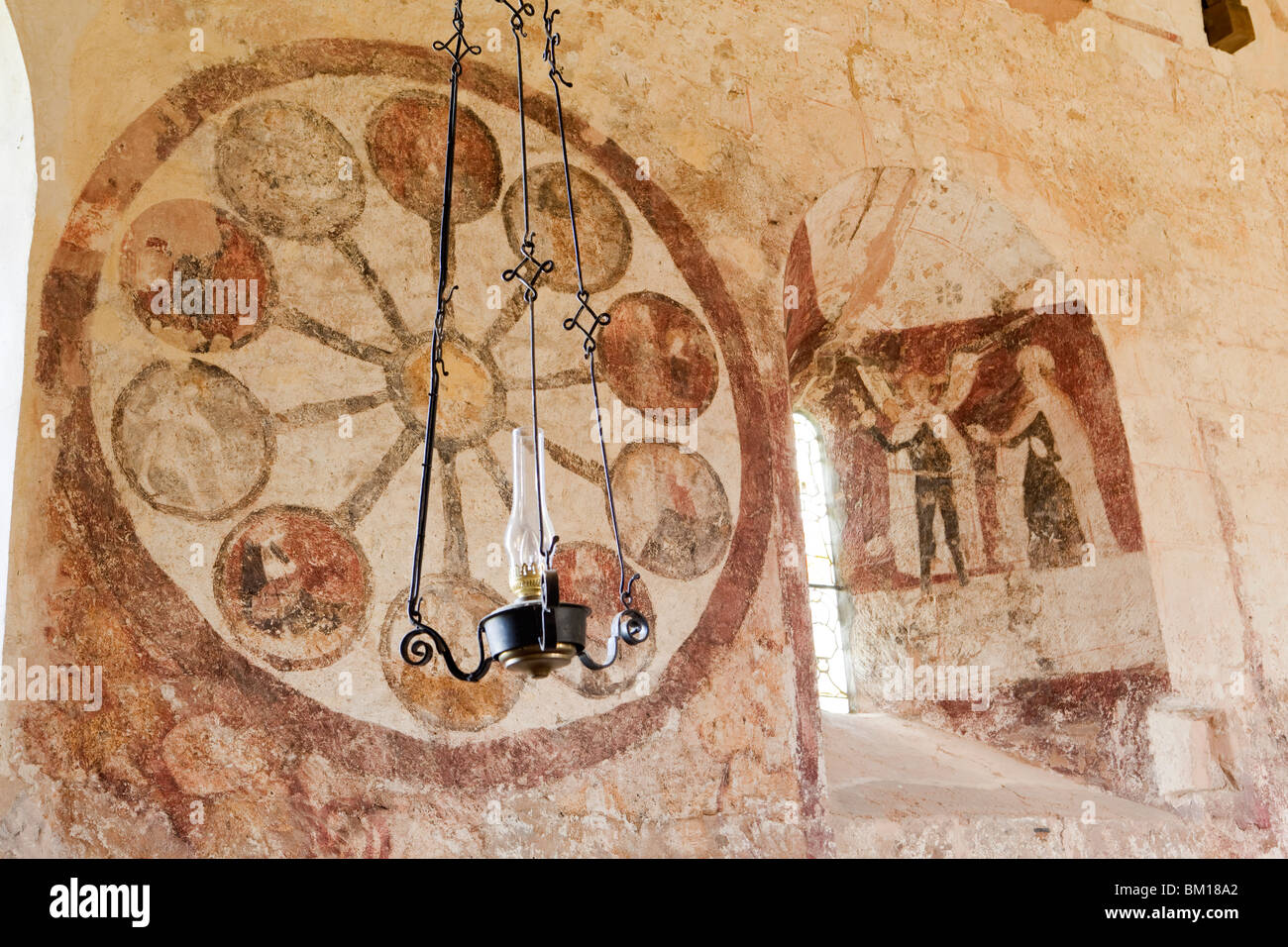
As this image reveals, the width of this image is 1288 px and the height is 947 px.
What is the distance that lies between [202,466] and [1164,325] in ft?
16.2

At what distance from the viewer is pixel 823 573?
7668 millimetres

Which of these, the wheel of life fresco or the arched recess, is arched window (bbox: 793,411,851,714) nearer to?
the arched recess

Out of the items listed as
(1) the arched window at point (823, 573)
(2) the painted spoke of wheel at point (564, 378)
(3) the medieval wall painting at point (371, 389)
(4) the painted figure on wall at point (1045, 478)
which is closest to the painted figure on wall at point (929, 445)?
(4) the painted figure on wall at point (1045, 478)

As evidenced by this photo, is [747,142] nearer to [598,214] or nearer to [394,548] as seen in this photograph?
[598,214]

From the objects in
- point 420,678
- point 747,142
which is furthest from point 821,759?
point 747,142

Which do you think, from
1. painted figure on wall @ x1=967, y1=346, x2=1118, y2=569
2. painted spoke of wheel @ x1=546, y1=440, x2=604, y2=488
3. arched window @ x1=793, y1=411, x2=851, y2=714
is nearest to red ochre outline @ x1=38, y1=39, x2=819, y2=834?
painted spoke of wheel @ x1=546, y1=440, x2=604, y2=488

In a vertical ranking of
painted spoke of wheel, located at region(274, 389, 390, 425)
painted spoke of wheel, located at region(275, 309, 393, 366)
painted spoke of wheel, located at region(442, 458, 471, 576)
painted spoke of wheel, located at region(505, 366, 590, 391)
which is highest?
painted spoke of wheel, located at region(275, 309, 393, 366)

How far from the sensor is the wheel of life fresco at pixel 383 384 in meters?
4.91

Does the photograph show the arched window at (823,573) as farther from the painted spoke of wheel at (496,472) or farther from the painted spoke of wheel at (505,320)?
the painted spoke of wheel at (496,472)

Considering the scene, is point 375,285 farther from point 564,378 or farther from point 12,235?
point 12,235

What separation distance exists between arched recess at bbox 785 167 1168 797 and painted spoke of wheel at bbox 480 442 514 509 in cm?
195

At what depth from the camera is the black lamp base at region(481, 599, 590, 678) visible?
10.7 ft

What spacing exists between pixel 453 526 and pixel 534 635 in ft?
A: 6.76

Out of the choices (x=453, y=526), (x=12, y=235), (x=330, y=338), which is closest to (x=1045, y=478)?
(x=453, y=526)
